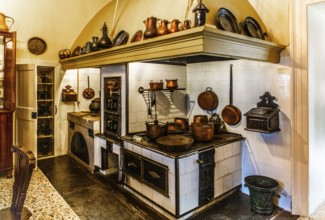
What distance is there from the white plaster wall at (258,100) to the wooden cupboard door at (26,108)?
2.76 meters

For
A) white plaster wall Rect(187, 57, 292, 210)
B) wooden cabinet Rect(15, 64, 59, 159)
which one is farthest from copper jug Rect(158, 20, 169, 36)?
wooden cabinet Rect(15, 64, 59, 159)

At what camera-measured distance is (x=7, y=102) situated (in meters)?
3.43

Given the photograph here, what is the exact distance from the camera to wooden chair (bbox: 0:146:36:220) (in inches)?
55.0

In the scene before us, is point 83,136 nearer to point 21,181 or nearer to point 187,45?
point 21,181

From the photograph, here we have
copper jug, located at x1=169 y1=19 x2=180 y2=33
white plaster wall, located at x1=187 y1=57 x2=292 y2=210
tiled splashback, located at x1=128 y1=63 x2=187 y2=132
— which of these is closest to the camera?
copper jug, located at x1=169 y1=19 x2=180 y2=33

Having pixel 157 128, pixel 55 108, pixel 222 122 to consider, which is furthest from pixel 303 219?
pixel 55 108

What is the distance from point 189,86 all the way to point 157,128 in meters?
1.19

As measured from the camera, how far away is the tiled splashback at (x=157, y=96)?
10.3 feet

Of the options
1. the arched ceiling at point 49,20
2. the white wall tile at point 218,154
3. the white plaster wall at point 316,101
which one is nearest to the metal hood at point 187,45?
the white plaster wall at point 316,101

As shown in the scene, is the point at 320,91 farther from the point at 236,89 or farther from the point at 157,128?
the point at 157,128

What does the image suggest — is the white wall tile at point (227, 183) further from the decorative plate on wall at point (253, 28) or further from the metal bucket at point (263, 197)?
the decorative plate on wall at point (253, 28)

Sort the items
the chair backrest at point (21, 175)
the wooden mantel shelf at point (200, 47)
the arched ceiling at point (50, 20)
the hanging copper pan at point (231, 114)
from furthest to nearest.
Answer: the arched ceiling at point (50, 20) < the hanging copper pan at point (231, 114) < the wooden mantel shelf at point (200, 47) < the chair backrest at point (21, 175)

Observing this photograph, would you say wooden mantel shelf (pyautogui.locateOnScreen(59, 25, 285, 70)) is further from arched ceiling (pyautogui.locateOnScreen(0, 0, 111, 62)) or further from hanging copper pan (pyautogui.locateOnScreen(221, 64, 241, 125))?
arched ceiling (pyautogui.locateOnScreen(0, 0, 111, 62))

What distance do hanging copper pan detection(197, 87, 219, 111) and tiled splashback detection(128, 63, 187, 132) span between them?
14.6 inches
